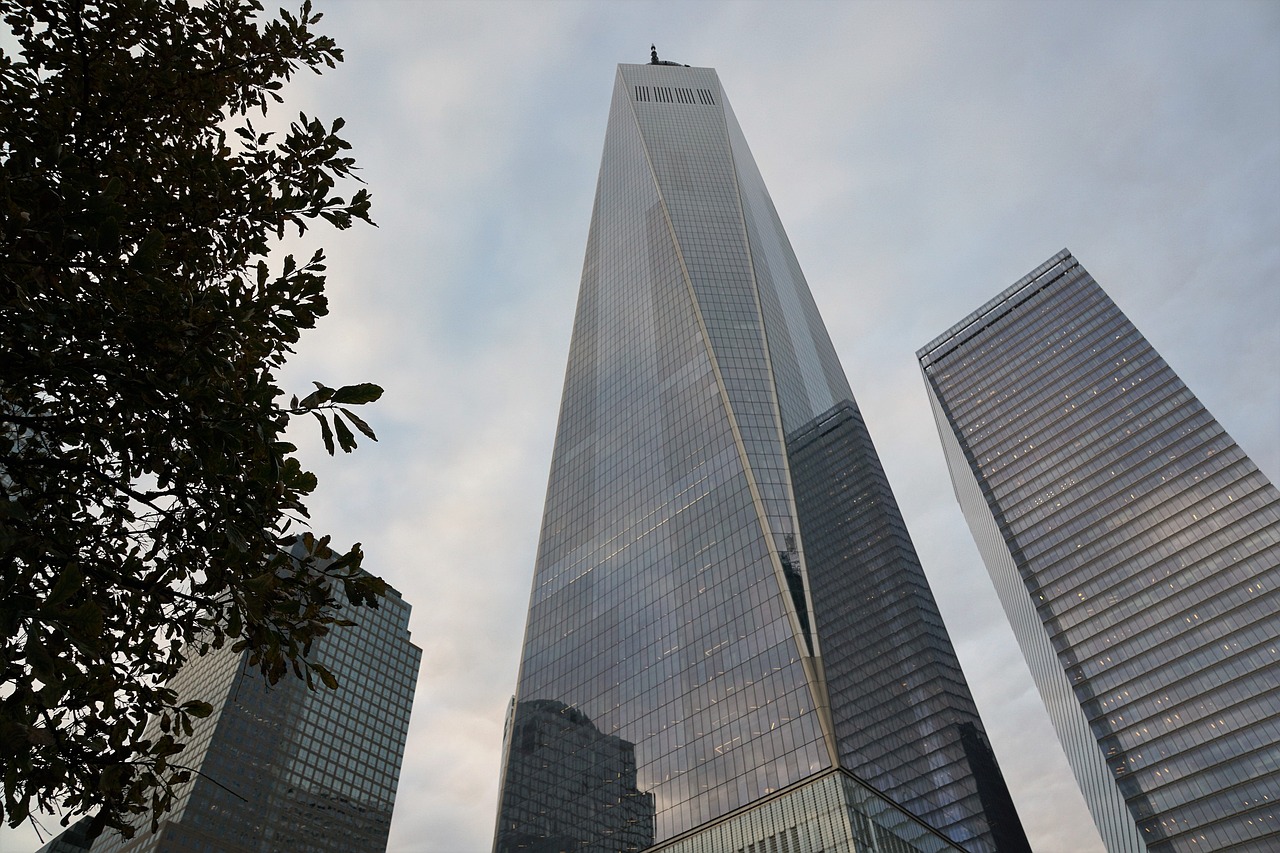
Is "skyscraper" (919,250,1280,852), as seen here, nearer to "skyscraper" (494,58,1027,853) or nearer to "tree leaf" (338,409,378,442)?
"skyscraper" (494,58,1027,853)

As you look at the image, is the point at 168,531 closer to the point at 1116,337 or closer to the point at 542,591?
the point at 542,591

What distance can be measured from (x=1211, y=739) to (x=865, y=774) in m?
67.3

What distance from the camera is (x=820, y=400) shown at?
93312mm

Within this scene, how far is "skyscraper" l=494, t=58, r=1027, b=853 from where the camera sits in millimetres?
54781

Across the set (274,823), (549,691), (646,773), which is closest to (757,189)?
(549,691)

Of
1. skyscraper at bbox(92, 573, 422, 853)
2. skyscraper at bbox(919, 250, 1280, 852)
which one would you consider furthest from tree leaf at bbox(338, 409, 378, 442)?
skyscraper at bbox(92, 573, 422, 853)

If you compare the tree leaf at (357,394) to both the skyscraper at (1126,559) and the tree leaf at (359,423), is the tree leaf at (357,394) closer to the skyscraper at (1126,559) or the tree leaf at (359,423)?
the tree leaf at (359,423)

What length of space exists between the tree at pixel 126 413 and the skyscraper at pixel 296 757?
118m

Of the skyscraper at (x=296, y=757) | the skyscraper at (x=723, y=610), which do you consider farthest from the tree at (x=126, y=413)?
the skyscraper at (x=296, y=757)

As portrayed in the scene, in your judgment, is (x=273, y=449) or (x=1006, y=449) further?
(x=1006, y=449)

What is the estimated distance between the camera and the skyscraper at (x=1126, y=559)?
92.2 metres

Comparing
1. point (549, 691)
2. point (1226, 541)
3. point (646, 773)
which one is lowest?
point (646, 773)

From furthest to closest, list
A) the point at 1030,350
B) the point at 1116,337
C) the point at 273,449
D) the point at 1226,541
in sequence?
the point at 1030,350, the point at 1116,337, the point at 1226,541, the point at 273,449

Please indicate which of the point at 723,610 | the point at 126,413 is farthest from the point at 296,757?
the point at 126,413
